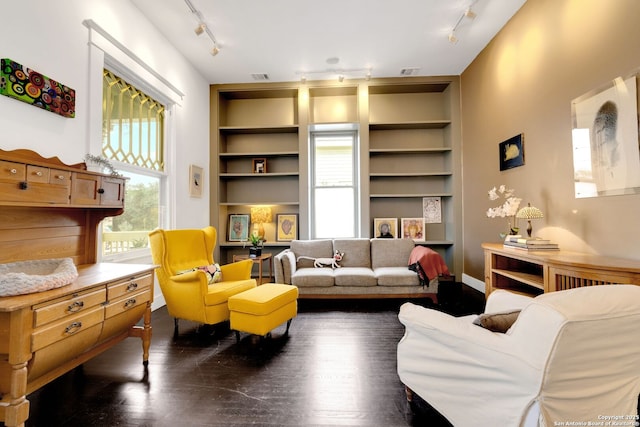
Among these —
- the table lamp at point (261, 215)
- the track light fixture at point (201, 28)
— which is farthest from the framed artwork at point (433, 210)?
the track light fixture at point (201, 28)

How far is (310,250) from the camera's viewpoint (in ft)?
13.8

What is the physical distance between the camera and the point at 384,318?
3.11 meters

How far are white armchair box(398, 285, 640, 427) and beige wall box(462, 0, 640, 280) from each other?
138cm

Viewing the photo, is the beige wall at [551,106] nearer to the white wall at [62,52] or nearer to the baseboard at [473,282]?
the baseboard at [473,282]

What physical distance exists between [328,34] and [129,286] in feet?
11.3

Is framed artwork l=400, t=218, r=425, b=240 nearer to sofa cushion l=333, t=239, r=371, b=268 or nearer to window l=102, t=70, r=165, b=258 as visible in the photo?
sofa cushion l=333, t=239, r=371, b=268

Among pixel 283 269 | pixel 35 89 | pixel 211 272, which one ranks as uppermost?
pixel 35 89

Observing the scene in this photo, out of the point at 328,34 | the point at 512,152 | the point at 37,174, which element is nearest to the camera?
the point at 37,174

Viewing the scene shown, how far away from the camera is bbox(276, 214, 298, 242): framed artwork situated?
4.81m

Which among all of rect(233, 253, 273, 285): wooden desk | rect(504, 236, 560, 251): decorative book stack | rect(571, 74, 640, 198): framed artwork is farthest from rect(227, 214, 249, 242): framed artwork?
rect(571, 74, 640, 198): framed artwork

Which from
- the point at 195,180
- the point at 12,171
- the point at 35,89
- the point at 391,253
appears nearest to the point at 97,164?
the point at 35,89

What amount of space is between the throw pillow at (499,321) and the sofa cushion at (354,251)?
2.75m

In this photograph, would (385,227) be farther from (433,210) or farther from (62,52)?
(62,52)

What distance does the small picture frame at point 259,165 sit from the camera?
4.84m
